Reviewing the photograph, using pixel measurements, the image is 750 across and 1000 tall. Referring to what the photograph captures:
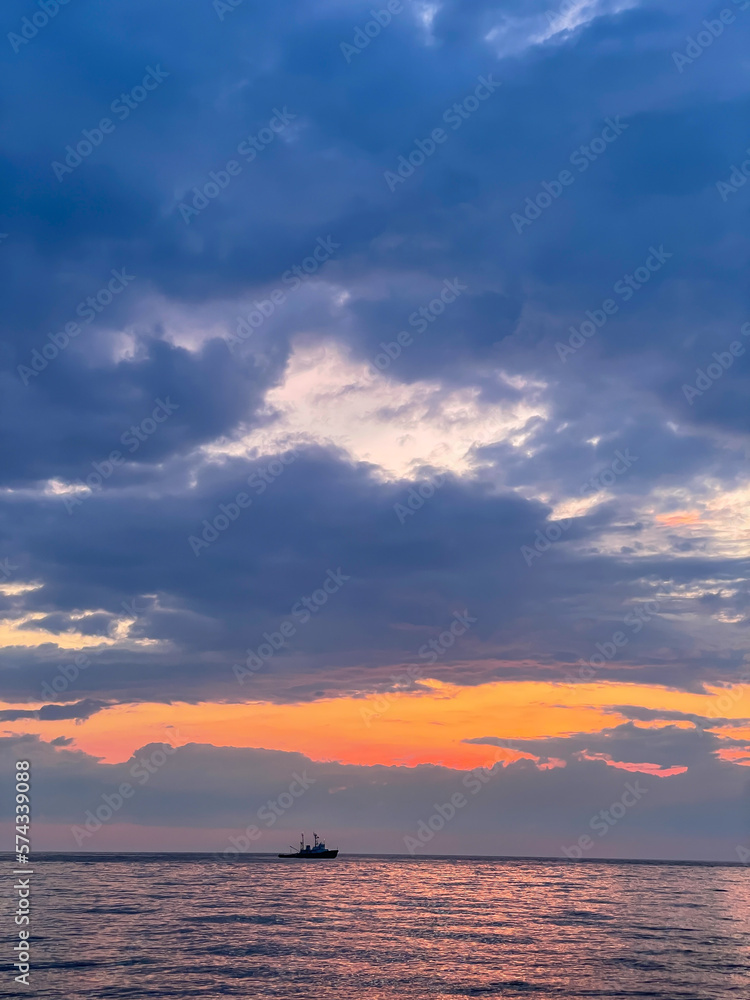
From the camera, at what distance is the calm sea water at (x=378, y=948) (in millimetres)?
56000

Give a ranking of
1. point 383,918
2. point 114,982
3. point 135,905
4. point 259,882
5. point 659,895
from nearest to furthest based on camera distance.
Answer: point 114,982 → point 383,918 → point 135,905 → point 659,895 → point 259,882

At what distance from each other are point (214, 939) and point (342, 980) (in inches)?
984

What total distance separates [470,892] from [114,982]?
116m

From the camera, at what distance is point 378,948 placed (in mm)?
73375

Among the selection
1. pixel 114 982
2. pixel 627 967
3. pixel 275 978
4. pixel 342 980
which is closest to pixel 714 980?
pixel 627 967

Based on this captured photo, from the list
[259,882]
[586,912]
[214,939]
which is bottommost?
[259,882]

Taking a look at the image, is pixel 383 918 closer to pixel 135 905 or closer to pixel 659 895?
pixel 135 905

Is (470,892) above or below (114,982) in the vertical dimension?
below

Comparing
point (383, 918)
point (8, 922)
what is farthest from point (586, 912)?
point (8, 922)

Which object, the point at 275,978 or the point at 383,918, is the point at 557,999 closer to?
the point at 275,978

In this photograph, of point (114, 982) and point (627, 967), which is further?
point (627, 967)

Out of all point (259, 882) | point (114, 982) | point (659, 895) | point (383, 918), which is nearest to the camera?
point (114, 982)

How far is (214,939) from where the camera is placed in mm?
77875

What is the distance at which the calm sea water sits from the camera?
56000 mm
